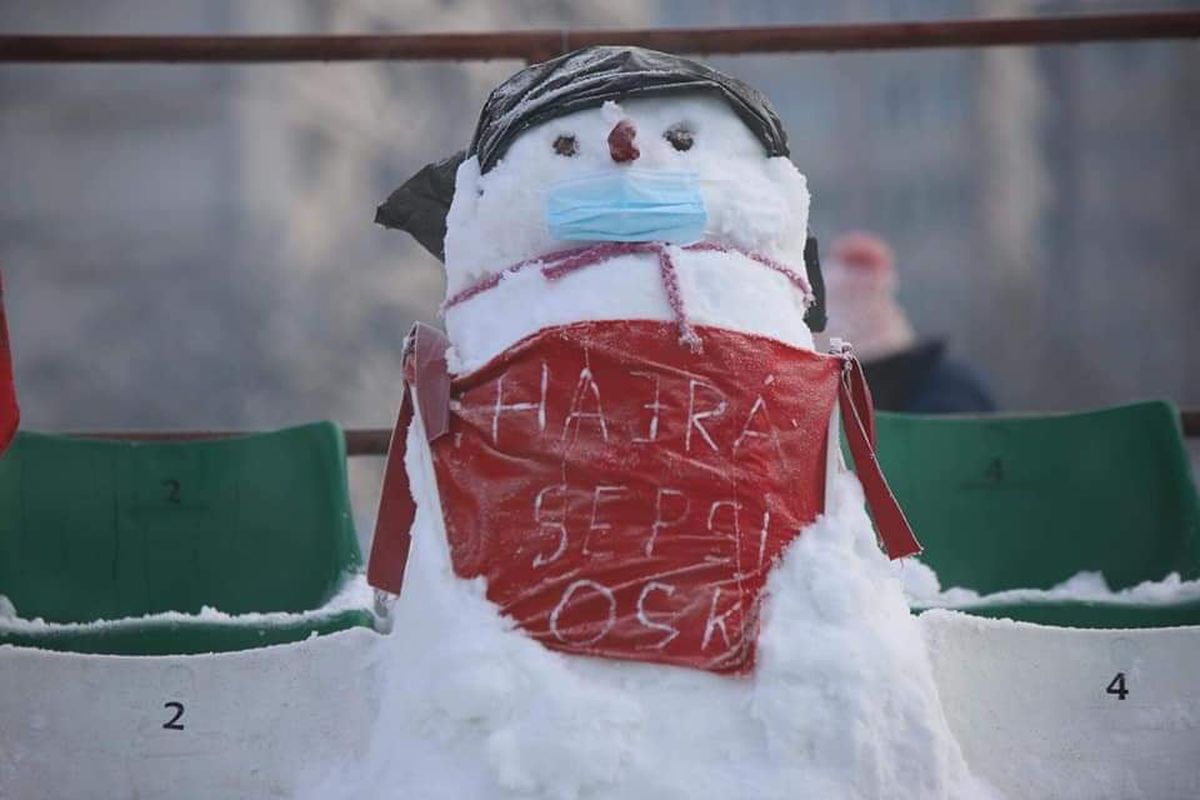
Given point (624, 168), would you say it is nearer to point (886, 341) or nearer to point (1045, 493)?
point (1045, 493)

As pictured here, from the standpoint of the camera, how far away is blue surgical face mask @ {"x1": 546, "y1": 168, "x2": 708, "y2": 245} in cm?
161

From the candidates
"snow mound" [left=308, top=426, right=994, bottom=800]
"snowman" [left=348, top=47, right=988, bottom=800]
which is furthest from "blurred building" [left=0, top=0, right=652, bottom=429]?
"snow mound" [left=308, top=426, right=994, bottom=800]

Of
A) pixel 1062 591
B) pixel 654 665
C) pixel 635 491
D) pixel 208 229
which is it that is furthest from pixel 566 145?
pixel 208 229

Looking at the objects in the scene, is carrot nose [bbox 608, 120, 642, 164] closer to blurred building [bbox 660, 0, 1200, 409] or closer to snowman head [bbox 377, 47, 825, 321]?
snowman head [bbox 377, 47, 825, 321]

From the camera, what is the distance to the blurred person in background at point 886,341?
Answer: 301 cm

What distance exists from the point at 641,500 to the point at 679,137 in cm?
39

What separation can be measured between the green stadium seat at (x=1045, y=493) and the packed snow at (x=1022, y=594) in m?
0.12

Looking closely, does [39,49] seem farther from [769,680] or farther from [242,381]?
[769,680]

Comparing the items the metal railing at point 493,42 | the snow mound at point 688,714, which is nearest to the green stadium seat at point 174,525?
the metal railing at point 493,42

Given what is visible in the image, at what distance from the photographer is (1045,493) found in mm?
2387

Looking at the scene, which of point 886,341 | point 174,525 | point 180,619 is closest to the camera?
point 180,619

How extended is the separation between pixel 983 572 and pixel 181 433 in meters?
1.32

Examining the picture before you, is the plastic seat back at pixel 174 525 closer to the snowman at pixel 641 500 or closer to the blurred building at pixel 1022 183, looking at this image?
the snowman at pixel 641 500

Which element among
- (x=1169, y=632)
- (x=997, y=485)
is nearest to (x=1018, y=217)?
(x=997, y=485)
